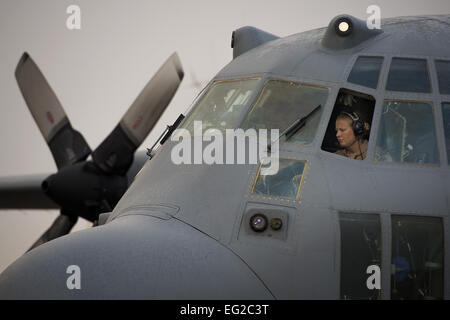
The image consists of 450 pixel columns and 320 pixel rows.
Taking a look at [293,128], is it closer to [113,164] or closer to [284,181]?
[284,181]

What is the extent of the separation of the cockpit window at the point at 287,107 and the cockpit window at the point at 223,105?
17 centimetres

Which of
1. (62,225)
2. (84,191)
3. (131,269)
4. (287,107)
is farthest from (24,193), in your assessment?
(131,269)

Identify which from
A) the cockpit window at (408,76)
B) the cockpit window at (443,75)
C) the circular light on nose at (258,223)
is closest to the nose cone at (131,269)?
the circular light on nose at (258,223)

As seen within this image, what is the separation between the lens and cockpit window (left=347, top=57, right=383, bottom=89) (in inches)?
273

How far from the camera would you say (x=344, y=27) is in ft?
24.1

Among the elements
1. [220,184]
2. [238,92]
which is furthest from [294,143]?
[238,92]

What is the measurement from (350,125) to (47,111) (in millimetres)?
12330

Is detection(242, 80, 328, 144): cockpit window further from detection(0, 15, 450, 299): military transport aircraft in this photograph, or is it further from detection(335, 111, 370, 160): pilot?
detection(335, 111, 370, 160): pilot

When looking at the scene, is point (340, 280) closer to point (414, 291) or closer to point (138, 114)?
point (414, 291)

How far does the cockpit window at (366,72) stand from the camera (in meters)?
6.92

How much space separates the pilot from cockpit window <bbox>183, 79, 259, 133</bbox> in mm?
1051

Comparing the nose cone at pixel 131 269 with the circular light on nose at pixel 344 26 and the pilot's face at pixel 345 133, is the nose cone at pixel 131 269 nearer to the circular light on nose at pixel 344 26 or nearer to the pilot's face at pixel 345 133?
the pilot's face at pixel 345 133

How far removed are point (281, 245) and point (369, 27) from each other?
2.92 meters
